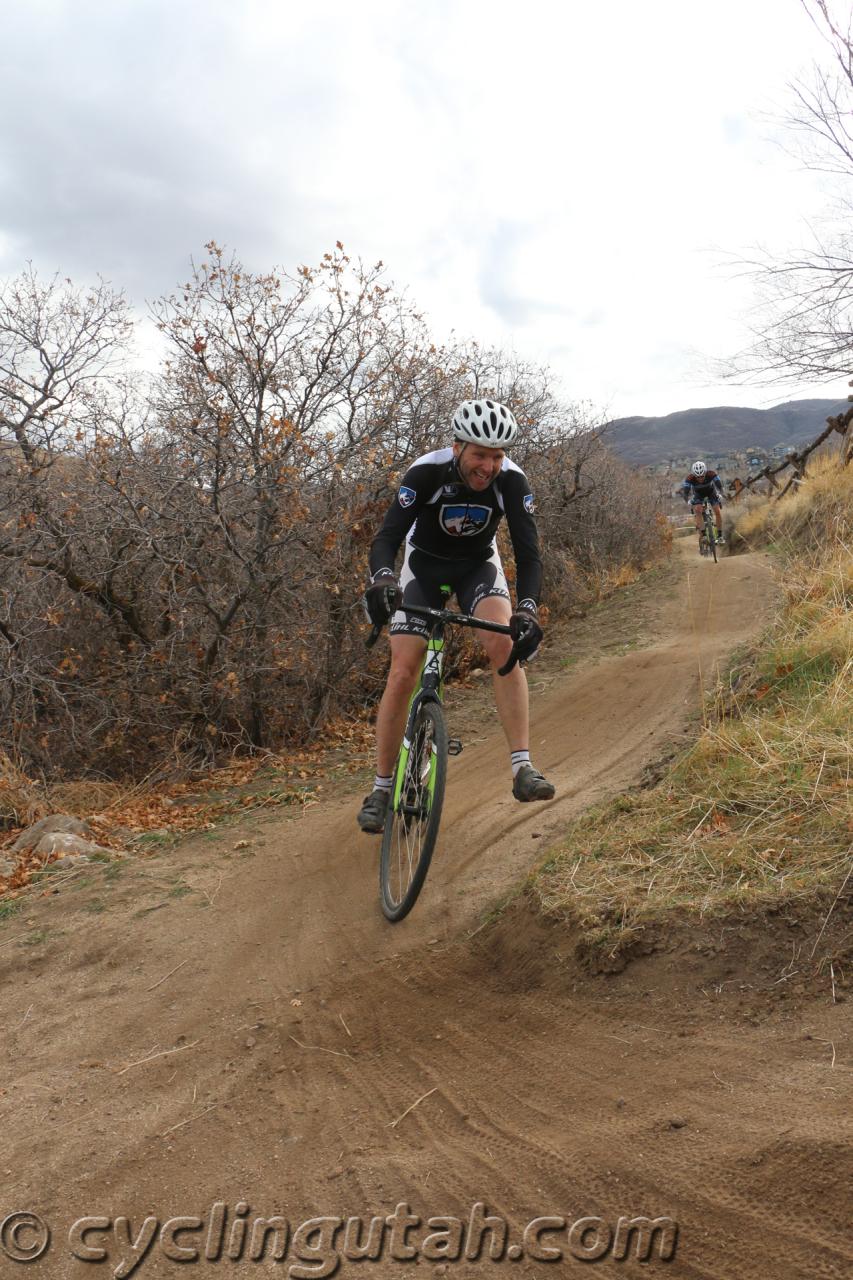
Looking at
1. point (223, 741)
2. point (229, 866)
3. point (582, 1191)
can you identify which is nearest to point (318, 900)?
point (229, 866)

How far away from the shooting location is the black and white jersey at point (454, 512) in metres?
4.46

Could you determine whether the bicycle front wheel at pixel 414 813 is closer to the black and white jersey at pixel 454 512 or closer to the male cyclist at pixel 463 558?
the male cyclist at pixel 463 558

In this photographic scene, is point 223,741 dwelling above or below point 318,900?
above

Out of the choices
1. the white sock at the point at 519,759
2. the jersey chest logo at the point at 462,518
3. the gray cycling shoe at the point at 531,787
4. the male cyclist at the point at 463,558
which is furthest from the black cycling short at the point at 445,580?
the gray cycling shoe at the point at 531,787

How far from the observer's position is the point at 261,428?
7.93 meters

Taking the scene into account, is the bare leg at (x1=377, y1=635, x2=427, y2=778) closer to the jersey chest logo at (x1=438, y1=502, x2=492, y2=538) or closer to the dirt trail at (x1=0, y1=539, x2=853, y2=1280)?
the jersey chest logo at (x1=438, y1=502, x2=492, y2=538)

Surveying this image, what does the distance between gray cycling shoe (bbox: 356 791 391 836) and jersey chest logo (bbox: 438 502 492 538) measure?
151 cm

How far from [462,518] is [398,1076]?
276 cm

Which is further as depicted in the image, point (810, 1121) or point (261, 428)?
point (261, 428)

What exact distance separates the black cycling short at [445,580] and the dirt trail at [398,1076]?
1504 millimetres

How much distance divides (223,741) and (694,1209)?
691 centimetres

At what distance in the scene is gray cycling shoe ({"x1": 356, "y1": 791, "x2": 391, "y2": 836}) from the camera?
457 centimetres

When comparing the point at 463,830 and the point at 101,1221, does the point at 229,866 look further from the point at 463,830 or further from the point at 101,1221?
the point at 101,1221

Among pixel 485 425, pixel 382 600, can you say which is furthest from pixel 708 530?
pixel 382 600
